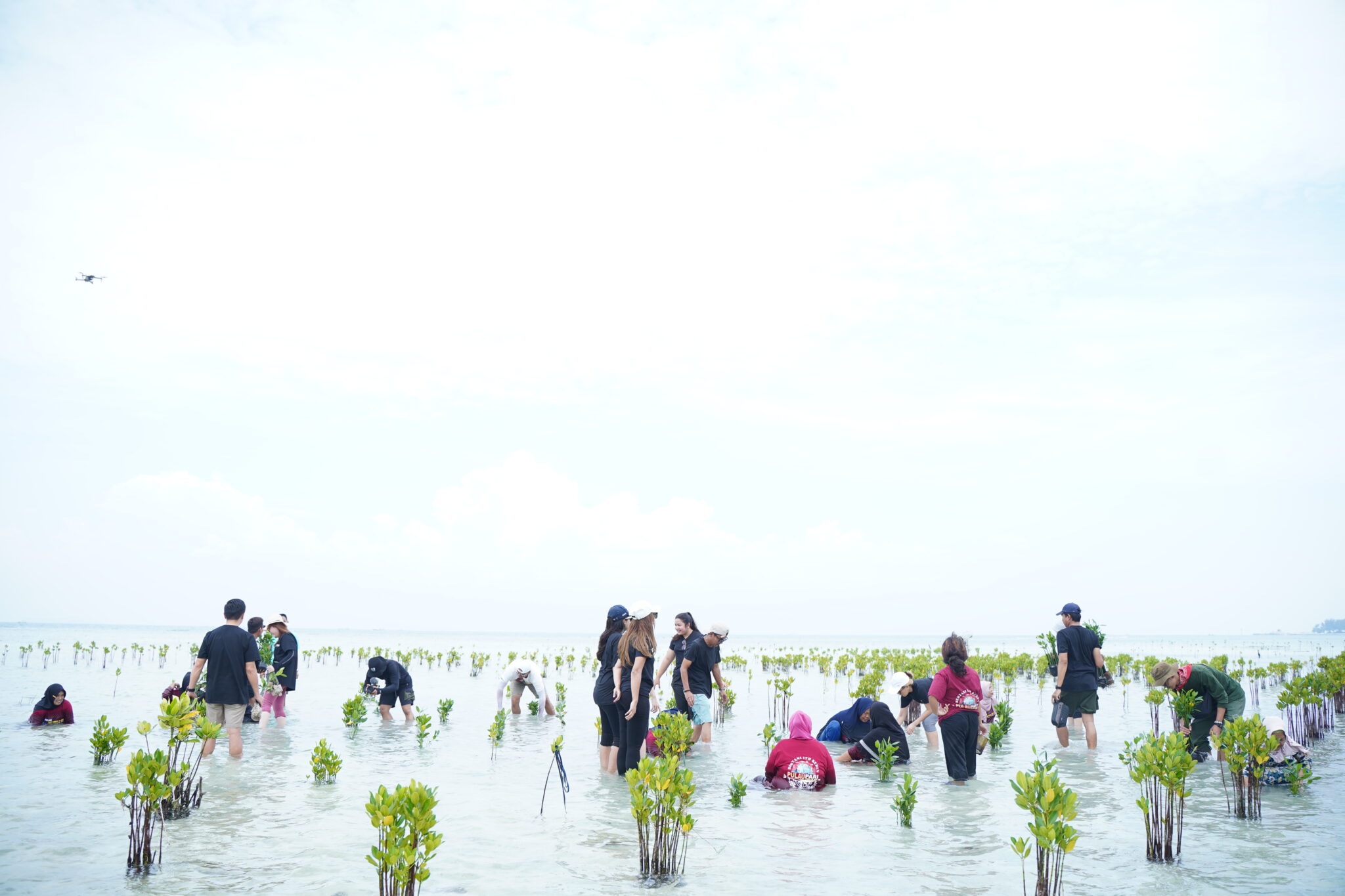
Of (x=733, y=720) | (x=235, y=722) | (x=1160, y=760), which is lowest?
(x=733, y=720)

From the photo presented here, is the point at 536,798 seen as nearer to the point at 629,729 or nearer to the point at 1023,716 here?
the point at 629,729

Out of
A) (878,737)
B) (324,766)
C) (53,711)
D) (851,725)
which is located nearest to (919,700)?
(851,725)

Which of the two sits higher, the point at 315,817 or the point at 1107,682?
the point at 1107,682

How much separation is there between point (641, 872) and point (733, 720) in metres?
10.1

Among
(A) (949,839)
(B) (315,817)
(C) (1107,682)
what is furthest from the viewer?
(C) (1107,682)

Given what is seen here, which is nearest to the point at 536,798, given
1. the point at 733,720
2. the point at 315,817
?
the point at 315,817

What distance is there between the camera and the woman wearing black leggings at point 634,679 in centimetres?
871

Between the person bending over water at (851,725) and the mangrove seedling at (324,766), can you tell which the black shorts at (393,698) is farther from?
the person bending over water at (851,725)

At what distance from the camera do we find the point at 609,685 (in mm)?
8961

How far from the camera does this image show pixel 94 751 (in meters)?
9.59

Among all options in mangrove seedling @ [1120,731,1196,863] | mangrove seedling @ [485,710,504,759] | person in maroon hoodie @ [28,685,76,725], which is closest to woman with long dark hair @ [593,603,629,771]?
mangrove seedling @ [485,710,504,759]

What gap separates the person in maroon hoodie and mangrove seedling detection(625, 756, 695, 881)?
38.4ft

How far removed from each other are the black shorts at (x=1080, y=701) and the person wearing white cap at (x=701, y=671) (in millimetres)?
4762

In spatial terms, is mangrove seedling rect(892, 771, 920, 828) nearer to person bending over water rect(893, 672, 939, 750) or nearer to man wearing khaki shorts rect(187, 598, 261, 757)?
person bending over water rect(893, 672, 939, 750)
